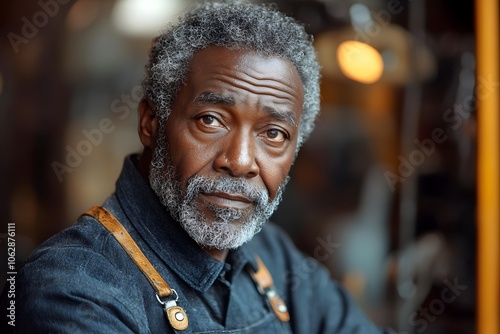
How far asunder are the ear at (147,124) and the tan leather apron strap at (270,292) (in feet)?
1.88

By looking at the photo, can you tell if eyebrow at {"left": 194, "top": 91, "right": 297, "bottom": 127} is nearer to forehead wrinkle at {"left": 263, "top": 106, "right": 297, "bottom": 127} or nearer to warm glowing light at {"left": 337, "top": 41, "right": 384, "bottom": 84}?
forehead wrinkle at {"left": 263, "top": 106, "right": 297, "bottom": 127}

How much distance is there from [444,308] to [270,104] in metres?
2.10

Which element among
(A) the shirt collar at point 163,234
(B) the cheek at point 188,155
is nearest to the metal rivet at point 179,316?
(A) the shirt collar at point 163,234

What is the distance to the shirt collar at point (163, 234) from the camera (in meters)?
1.86

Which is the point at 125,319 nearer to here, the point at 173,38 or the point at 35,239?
the point at 173,38

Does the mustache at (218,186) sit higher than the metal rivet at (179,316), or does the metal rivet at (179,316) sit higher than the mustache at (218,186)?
the mustache at (218,186)

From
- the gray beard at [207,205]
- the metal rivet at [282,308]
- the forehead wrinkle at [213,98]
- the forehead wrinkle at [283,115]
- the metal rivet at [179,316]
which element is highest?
the forehead wrinkle at [283,115]

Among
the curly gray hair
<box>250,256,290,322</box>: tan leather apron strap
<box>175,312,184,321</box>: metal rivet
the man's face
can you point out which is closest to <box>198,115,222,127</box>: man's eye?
the man's face

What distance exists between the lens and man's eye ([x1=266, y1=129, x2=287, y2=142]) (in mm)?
1884

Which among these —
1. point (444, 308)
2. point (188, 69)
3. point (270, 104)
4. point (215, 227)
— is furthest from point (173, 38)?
point (444, 308)

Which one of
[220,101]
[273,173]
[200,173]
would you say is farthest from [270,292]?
[220,101]

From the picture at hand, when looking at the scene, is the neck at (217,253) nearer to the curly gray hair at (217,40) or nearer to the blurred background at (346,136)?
the curly gray hair at (217,40)

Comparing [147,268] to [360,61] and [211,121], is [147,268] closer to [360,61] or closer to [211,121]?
[211,121]

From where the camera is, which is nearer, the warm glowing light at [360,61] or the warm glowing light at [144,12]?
the warm glowing light at [360,61]
